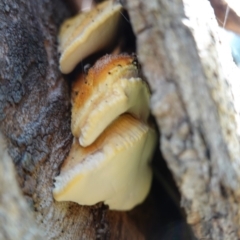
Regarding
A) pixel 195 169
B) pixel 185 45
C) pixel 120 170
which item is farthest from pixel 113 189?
pixel 185 45

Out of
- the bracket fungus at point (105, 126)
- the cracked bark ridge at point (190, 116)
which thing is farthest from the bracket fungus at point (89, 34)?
the cracked bark ridge at point (190, 116)

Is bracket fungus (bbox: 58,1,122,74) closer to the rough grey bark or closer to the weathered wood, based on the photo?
the rough grey bark

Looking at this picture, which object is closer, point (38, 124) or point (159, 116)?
point (159, 116)

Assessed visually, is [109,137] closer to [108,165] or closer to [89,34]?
[108,165]

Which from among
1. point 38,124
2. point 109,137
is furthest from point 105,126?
point 38,124

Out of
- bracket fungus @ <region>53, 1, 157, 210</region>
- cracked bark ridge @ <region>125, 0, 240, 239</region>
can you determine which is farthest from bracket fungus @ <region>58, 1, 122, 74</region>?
cracked bark ridge @ <region>125, 0, 240, 239</region>

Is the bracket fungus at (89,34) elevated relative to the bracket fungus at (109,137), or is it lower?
elevated

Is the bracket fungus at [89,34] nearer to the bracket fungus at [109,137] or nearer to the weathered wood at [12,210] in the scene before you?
the bracket fungus at [109,137]
